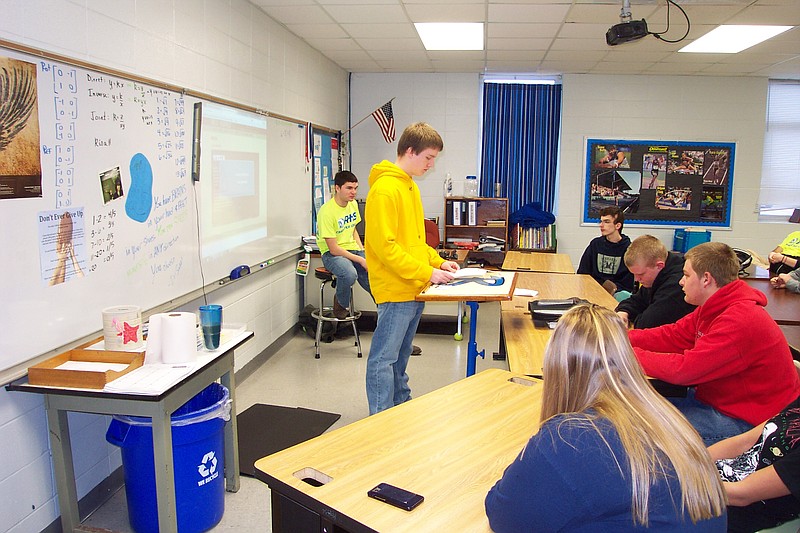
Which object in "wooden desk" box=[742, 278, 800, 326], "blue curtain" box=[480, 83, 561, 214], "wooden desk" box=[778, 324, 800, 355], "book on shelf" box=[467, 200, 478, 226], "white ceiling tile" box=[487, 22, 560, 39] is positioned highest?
"white ceiling tile" box=[487, 22, 560, 39]

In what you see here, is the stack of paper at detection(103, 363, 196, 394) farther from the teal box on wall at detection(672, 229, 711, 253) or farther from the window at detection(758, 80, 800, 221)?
the window at detection(758, 80, 800, 221)

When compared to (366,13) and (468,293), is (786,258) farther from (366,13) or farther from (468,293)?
(366,13)

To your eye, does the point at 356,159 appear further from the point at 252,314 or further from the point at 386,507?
the point at 386,507

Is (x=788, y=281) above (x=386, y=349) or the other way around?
above

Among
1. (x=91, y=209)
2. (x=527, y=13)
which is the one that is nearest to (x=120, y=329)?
(x=91, y=209)

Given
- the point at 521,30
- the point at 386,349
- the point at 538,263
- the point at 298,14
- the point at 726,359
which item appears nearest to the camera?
the point at 726,359

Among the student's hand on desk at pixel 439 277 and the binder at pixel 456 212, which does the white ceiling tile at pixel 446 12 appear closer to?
the student's hand on desk at pixel 439 277

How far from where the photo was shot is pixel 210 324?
267cm

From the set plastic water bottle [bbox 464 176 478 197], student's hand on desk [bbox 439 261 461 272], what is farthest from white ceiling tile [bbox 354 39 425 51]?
student's hand on desk [bbox 439 261 461 272]

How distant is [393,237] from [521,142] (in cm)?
513

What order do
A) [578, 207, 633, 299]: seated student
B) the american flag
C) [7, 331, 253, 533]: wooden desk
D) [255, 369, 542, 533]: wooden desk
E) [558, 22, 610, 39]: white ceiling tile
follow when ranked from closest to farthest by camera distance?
[255, 369, 542, 533]: wooden desk < [7, 331, 253, 533]: wooden desk < [578, 207, 633, 299]: seated student < [558, 22, 610, 39]: white ceiling tile < the american flag

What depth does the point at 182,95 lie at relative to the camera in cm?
349

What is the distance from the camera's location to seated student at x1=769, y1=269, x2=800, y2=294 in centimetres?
419

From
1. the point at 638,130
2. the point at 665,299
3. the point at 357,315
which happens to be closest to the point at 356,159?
the point at 357,315
